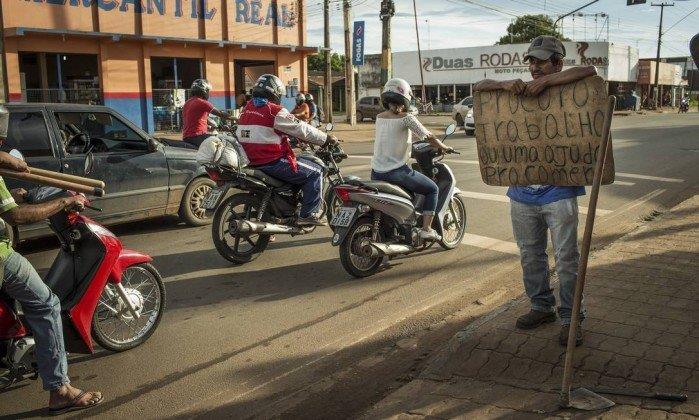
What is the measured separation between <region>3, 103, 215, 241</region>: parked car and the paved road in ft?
1.29

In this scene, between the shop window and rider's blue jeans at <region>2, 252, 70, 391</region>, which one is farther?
the shop window

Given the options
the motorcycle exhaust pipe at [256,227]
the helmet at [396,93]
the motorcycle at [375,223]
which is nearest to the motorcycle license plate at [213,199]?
the motorcycle exhaust pipe at [256,227]

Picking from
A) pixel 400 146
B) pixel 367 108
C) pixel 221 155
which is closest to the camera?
pixel 400 146

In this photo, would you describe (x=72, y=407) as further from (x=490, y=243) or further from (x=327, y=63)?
(x=327, y=63)

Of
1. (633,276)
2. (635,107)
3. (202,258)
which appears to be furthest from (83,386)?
(635,107)

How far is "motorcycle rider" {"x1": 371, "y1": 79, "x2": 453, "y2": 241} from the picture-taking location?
20.7ft

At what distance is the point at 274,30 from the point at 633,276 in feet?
83.6

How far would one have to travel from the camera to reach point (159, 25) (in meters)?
24.9

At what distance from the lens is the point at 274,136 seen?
6.89 metres

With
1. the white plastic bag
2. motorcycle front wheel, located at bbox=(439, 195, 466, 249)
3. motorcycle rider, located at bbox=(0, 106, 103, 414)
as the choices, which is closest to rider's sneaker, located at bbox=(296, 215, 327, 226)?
the white plastic bag

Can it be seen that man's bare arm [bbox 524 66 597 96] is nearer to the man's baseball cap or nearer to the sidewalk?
the man's baseball cap

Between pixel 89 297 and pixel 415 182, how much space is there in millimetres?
3472

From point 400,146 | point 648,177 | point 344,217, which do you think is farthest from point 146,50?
point 344,217

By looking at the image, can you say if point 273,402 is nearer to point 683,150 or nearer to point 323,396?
point 323,396
